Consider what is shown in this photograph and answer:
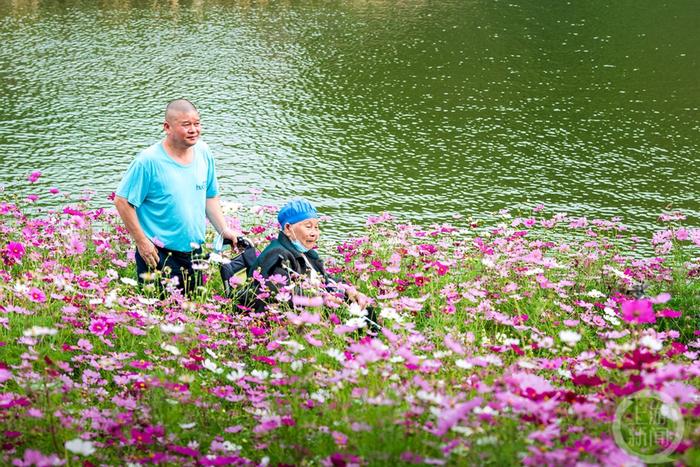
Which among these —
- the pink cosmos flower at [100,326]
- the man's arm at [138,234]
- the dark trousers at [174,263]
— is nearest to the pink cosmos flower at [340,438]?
the pink cosmos flower at [100,326]

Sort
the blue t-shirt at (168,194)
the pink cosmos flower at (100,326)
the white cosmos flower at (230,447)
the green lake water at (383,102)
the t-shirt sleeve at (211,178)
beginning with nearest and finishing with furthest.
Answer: the white cosmos flower at (230,447) → the pink cosmos flower at (100,326) → the blue t-shirt at (168,194) → the t-shirt sleeve at (211,178) → the green lake water at (383,102)

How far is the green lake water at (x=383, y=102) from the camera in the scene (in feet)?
36.4

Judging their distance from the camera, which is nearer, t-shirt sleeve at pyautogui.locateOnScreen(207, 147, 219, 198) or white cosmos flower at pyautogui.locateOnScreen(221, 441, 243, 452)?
white cosmos flower at pyautogui.locateOnScreen(221, 441, 243, 452)

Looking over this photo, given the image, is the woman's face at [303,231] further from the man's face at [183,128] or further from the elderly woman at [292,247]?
the man's face at [183,128]

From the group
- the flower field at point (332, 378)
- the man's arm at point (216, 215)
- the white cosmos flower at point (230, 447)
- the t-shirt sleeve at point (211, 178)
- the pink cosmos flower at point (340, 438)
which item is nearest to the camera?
the flower field at point (332, 378)

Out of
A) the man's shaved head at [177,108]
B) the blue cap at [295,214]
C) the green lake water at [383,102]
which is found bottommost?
the green lake water at [383,102]

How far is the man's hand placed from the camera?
5202mm

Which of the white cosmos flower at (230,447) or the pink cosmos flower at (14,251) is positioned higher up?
the white cosmos flower at (230,447)

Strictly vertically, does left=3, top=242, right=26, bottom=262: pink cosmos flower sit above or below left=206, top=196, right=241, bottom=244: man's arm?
below

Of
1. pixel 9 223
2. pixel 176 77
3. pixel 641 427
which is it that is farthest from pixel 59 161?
pixel 641 427

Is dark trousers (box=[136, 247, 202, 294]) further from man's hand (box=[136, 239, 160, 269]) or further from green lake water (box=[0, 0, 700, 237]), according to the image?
green lake water (box=[0, 0, 700, 237])

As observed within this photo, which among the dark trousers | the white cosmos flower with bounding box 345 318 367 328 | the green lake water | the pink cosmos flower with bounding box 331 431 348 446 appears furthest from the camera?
the green lake water

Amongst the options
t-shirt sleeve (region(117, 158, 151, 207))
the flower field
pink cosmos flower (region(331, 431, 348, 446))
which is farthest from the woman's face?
pink cosmos flower (region(331, 431, 348, 446))

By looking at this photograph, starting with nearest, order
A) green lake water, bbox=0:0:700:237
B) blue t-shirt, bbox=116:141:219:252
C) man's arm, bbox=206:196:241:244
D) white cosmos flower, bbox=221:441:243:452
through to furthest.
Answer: white cosmos flower, bbox=221:441:243:452
blue t-shirt, bbox=116:141:219:252
man's arm, bbox=206:196:241:244
green lake water, bbox=0:0:700:237
